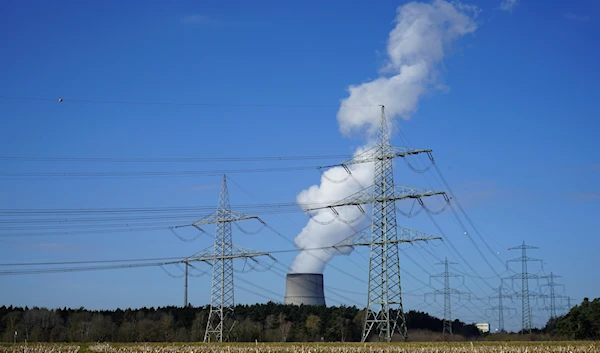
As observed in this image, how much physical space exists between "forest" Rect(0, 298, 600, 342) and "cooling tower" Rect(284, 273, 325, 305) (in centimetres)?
562

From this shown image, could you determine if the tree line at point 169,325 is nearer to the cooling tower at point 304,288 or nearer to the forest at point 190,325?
the forest at point 190,325

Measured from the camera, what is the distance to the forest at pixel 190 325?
93000 millimetres

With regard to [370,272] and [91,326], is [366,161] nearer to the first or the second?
[370,272]

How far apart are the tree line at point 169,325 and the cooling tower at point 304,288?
216 inches

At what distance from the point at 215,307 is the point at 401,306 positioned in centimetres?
2592

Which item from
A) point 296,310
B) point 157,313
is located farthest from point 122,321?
point 296,310

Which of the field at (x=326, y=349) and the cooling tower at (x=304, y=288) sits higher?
the cooling tower at (x=304, y=288)

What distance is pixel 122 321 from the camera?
114 m

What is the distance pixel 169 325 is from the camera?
103 m

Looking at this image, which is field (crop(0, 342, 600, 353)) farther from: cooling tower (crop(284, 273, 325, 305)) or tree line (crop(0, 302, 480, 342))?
cooling tower (crop(284, 273, 325, 305))

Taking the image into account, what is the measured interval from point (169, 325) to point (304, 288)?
2035cm

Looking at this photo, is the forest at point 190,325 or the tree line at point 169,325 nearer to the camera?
the forest at point 190,325

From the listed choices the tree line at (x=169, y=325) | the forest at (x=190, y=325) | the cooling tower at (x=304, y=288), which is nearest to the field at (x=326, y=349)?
the forest at (x=190, y=325)

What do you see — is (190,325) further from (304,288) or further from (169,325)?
(304,288)
